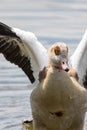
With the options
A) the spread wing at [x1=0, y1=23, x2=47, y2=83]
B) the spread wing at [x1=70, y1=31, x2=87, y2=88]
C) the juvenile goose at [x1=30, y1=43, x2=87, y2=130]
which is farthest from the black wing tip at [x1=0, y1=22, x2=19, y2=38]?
the juvenile goose at [x1=30, y1=43, x2=87, y2=130]

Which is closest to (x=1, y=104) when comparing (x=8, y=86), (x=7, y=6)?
(x=8, y=86)

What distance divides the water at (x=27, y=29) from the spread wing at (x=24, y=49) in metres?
1.64

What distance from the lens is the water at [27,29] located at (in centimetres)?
1495

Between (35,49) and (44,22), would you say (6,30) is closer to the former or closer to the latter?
(35,49)

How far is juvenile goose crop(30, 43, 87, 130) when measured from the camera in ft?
36.7

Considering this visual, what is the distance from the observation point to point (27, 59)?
12.7 metres

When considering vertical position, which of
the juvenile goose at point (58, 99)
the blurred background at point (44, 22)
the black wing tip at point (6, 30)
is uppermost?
the black wing tip at point (6, 30)

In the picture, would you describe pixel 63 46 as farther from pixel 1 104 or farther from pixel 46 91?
pixel 1 104

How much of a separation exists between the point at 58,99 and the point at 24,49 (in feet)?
4.68

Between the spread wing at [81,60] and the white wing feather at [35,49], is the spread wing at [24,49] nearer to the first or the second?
the white wing feather at [35,49]

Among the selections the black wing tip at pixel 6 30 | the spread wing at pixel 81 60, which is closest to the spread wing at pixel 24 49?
the black wing tip at pixel 6 30

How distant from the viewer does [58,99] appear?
11445 mm

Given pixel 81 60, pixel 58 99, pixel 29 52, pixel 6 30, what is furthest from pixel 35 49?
pixel 58 99

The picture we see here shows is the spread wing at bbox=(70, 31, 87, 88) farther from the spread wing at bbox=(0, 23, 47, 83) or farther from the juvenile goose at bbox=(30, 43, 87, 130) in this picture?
the juvenile goose at bbox=(30, 43, 87, 130)
